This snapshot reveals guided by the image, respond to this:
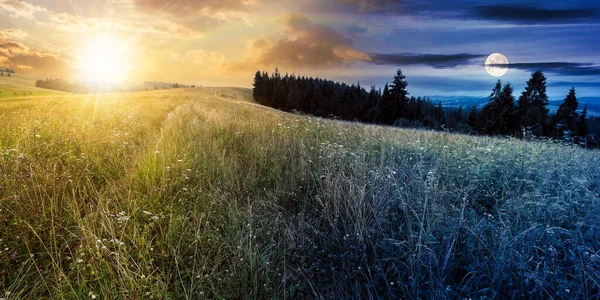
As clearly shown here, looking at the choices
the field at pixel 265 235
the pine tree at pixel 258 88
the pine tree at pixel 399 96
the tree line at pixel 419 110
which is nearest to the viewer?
the field at pixel 265 235

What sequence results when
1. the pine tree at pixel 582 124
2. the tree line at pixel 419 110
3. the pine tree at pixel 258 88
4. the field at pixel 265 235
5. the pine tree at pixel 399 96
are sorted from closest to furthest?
1. the field at pixel 265 235
2. the tree line at pixel 419 110
3. the pine tree at pixel 582 124
4. the pine tree at pixel 399 96
5. the pine tree at pixel 258 88

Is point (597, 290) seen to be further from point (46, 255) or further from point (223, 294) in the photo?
point (46, 255)

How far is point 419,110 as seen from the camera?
6588 centimetres

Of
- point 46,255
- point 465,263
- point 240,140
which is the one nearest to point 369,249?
point 465,263

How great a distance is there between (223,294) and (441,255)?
73.9 inches

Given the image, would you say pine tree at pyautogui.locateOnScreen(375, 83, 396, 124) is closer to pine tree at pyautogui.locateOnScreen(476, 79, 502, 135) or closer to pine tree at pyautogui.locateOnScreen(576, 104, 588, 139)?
pine tree at pyautogui.locateOnScreen(476, 79, 502, 135)

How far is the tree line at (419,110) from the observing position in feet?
121

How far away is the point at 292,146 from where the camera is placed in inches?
222

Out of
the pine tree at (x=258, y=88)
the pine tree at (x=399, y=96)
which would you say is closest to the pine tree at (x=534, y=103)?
the pine tree at (x=399, y=96)

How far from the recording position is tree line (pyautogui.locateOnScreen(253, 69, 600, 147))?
3691 centimetres

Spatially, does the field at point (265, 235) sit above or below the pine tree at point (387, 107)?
below

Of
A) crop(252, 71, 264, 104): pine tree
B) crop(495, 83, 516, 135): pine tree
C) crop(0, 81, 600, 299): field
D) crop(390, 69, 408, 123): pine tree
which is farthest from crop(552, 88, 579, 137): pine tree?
crop(252, 71, 264, 104): pine tree

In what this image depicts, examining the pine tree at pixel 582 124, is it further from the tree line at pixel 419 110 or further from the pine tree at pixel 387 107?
the pine tree at pixel 387 107

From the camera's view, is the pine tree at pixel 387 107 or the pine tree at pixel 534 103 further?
the pine tree at pixel 387 107
